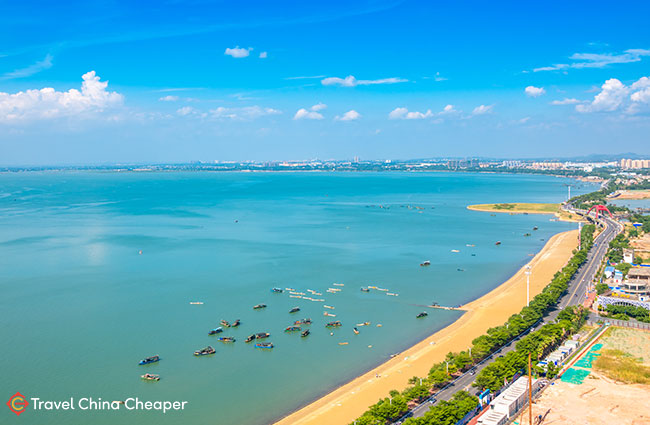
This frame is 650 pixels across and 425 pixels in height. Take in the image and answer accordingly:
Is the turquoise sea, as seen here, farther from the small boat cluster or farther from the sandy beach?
the sandy beach

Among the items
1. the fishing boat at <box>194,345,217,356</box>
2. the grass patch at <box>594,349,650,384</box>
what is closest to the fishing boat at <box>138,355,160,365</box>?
the fishing boat at <box>194,345,217,356</box>

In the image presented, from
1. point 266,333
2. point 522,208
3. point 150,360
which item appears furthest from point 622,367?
point 522,208

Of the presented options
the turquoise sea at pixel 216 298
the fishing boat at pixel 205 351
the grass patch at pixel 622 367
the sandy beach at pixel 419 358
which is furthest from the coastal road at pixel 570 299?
the fishing boat at pixel 205 351

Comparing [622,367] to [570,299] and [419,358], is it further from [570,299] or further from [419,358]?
[570,299]

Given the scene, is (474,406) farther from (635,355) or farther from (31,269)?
(31,269)

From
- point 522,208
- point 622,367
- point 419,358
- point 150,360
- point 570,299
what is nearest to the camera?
point 622,367
